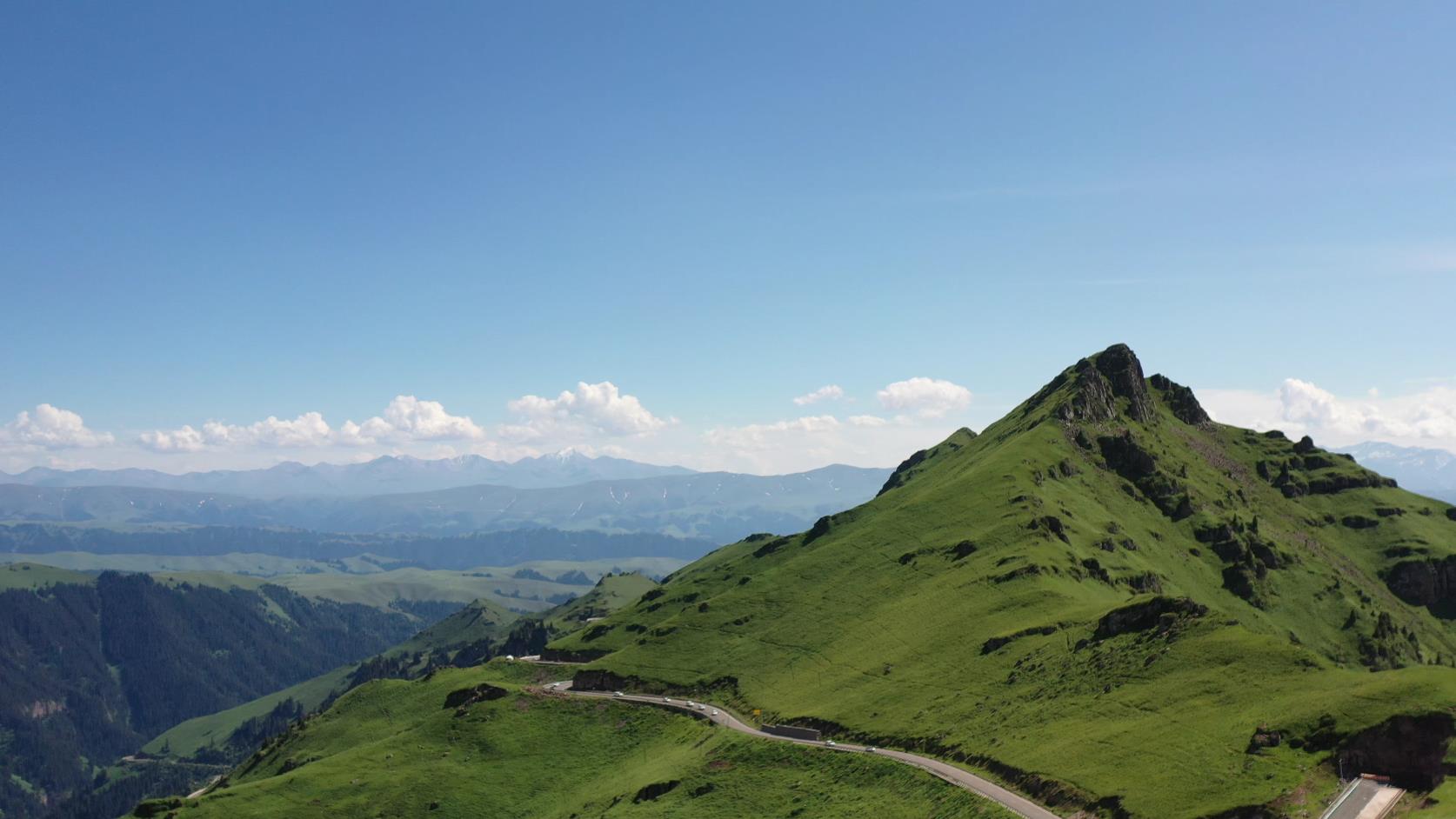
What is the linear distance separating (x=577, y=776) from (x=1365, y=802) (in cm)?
12206

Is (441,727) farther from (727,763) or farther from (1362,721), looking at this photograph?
(1362,721)

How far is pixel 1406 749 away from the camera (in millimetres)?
85750

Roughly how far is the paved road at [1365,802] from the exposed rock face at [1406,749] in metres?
2.32

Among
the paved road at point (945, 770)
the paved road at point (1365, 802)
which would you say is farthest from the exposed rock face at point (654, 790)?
the paved road at point (1365, 802)

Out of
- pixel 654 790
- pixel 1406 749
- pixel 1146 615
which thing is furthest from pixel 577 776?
pixel 1406 749

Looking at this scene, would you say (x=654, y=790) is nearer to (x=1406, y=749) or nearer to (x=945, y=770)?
(x=945, y=770)

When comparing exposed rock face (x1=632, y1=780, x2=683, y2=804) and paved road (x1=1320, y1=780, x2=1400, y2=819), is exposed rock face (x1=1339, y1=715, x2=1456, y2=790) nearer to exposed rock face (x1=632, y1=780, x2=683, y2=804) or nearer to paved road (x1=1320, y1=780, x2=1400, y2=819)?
paved road (x1=1320, y1=780, x2=1400, y2=819)

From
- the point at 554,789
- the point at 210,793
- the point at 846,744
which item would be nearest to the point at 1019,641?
the point at 846,744

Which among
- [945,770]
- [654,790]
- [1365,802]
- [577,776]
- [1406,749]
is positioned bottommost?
[577,776]

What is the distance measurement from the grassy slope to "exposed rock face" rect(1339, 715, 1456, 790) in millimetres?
40318

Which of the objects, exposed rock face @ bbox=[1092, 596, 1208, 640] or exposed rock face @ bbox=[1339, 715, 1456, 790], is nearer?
exposed rock face @ bbox=[1339, 715, 1456, 790]

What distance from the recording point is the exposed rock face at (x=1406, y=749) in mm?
83500

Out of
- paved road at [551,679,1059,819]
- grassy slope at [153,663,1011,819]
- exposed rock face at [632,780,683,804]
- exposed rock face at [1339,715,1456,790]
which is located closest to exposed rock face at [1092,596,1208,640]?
paved road at [551,679,1059,819]

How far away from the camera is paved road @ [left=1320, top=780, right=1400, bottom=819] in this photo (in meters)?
79.0
